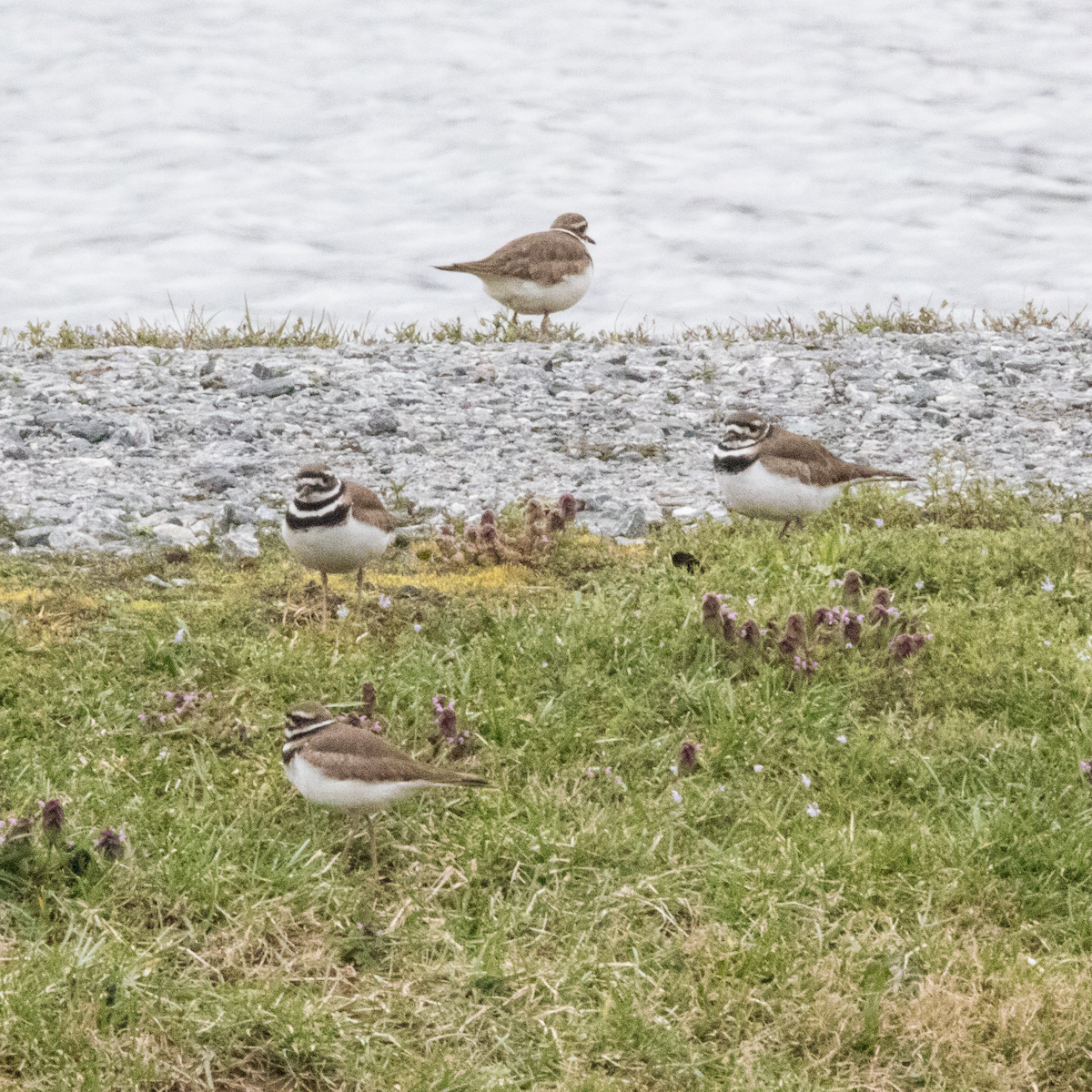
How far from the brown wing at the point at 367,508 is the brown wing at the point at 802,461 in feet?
9.04

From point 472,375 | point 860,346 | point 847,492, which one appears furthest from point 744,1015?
point 860,346

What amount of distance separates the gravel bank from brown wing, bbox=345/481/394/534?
2201 millimetres

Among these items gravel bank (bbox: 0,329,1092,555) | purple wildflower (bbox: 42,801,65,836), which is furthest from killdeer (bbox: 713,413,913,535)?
purple wildflower (bbox: 42,801,65,836)

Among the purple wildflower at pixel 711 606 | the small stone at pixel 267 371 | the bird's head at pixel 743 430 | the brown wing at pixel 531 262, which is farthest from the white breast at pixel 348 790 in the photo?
the brown wing at pixel 531 262

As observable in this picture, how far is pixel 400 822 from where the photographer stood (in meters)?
6.35

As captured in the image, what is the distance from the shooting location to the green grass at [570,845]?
497 centimetres

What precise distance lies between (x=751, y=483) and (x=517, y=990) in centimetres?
483

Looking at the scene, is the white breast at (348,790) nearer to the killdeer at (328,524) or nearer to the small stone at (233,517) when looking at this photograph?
the killdeer at (328,524)

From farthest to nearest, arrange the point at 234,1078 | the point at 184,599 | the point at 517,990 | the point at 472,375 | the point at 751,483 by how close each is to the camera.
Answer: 1. the point at 472,375
2. the point at 751,483
3. the point at 184,599
4. the point at 517,990
5. the point at 234,1078

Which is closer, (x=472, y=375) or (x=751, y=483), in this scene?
(x=751, y=483)

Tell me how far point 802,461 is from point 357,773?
469 cm

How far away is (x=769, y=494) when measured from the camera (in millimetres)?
9227

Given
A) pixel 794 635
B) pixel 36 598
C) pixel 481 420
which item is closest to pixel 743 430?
pixel 794 635

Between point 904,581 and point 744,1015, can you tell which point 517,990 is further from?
point 904,581
